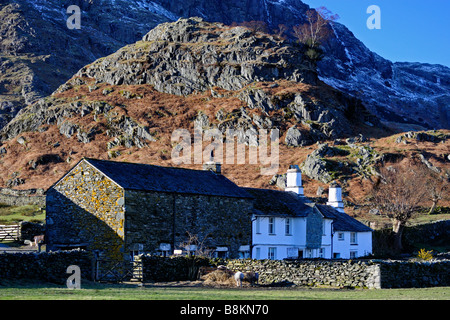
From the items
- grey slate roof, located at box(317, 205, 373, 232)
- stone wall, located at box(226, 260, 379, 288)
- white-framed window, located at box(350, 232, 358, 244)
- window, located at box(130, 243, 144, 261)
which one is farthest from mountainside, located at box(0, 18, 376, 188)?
stone wall, located at box(226, 260, 379, 288)

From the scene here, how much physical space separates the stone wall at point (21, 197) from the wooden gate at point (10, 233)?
19418 mm

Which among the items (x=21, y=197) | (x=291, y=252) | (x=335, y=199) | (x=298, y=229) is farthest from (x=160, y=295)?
(x=21, y=197)

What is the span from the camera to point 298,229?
51062 mm

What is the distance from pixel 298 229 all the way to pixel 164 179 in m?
14.3

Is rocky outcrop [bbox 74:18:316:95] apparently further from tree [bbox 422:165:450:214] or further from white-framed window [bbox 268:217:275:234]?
white-framed window [bbox 268:217:275:234]

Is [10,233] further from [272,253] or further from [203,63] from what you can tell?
[203,63]

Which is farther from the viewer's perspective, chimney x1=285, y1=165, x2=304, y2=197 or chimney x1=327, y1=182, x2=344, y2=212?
chimney x1=327, y1=182, x2=344, y2=212

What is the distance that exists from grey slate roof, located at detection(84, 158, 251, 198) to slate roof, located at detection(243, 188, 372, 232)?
2.75 metres

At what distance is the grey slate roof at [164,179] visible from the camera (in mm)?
39719

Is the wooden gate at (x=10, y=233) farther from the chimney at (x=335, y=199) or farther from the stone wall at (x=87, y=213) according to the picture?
the chimney at (x=335, y=199)

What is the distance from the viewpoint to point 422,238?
63656 mm

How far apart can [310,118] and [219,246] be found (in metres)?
62.4

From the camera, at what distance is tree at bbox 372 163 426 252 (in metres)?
59.4
